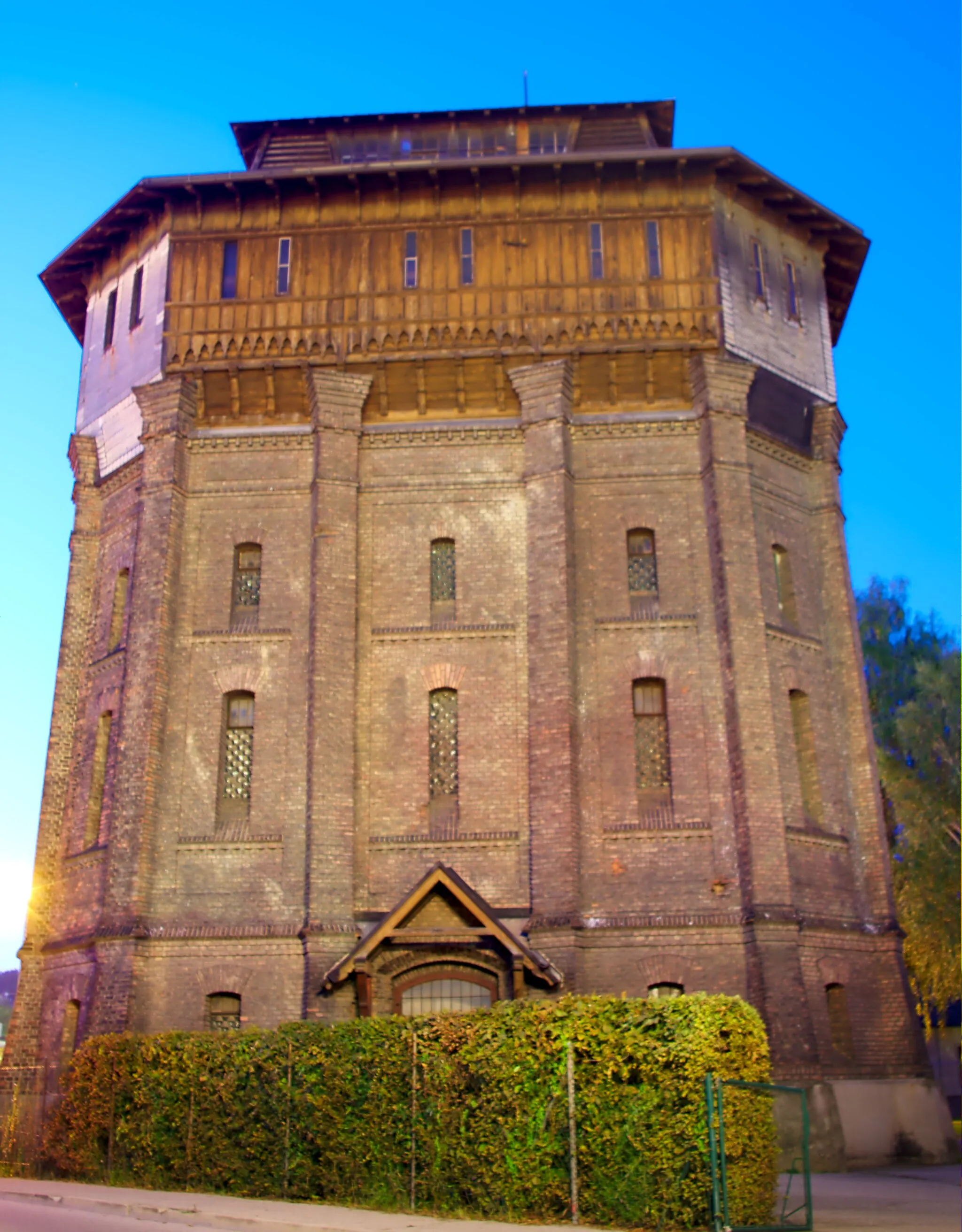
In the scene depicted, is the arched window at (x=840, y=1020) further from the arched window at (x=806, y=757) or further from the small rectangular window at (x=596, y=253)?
the small rectangular window at (x=596, y=253)

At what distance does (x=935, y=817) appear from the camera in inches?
1149

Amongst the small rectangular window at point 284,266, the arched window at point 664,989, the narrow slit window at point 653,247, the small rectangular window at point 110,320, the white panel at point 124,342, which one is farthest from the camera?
the small rectangular window at point 110,320

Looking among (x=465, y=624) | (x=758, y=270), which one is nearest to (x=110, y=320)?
(x=465, y=624)

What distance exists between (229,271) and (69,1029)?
14.4 meters

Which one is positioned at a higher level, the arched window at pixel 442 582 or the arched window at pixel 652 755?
the arched window at pixel 442 582

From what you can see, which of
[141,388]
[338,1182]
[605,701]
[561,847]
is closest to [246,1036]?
[338,1182]

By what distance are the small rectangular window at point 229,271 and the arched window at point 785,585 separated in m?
11.6

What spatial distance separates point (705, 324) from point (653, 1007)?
48.6 ft

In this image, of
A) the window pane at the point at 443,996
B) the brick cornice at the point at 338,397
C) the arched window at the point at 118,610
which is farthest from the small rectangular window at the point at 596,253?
the window pane at the point at 443,996

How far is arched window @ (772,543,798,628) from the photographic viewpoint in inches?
898

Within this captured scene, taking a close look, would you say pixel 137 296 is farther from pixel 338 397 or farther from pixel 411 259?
pixel 411 259

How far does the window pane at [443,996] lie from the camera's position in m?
18.9

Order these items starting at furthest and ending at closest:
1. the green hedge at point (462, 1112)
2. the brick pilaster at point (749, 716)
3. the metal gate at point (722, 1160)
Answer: the brick pilaster at point (749, 716) < the green hedge at point (462, 1112) < the metal gate at point (722, 1160)

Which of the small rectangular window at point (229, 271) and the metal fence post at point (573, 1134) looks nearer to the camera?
the metal fence post at point (573, 1134)
